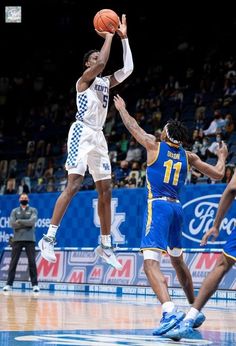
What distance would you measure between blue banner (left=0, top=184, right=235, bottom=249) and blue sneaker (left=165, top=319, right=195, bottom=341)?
8.22 metres

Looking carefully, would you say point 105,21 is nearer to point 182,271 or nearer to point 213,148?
point 182,271

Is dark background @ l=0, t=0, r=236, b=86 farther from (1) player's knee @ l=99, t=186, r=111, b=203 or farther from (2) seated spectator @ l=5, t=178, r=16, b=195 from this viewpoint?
(1) player's knee @ l=99, t=186, r=111, b=203

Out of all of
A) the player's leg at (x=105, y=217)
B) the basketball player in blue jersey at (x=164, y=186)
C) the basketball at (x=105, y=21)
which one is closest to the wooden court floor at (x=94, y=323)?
the basketball player in blue jersey at (x=164, y=186)

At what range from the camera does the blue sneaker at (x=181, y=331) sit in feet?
26.3

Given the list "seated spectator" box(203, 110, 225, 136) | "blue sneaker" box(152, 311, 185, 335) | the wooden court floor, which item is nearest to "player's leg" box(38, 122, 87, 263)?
the wooden court floor

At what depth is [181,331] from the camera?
8.01 m

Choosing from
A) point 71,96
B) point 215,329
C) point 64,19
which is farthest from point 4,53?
point 215,329

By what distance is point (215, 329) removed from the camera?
30.6ft

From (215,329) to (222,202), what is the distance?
2198 mm

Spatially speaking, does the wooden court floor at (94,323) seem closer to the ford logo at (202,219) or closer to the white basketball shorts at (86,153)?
the white basketball shorts at (86,153)

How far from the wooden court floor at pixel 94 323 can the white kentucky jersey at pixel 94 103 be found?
2.35 m

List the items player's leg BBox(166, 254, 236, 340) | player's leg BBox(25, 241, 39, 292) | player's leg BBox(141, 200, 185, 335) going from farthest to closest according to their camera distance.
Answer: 1. player's leg BBox(25, 241, 39, 292)
2. player's leg BBox(141, 200, 185, 335)
3. player's leg BBox(166, 254, 236, 340)

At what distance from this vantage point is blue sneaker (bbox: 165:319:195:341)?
8.02 m

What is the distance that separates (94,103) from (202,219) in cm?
751
